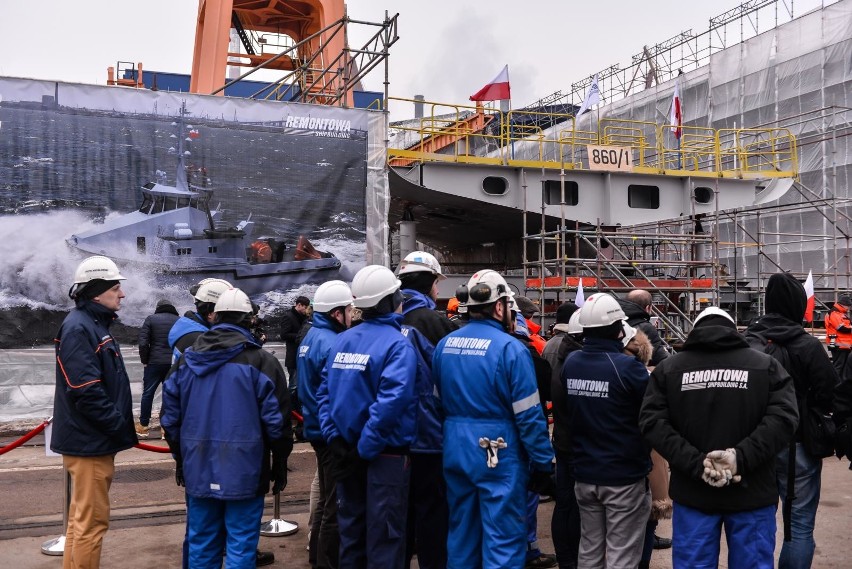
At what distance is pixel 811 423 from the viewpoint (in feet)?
15.8

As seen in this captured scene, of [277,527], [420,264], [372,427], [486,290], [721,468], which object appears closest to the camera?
[721,468]

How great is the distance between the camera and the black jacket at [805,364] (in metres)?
4.70

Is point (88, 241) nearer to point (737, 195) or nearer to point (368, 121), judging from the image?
point (368, 121)

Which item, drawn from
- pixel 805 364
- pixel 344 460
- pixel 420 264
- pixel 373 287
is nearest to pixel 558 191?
pixel 420 264

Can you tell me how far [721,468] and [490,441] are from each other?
126 centimetres

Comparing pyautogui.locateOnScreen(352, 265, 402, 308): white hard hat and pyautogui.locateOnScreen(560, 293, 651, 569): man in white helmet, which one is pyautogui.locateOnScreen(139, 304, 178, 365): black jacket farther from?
pyautogui.locateOnScreen(560, 293, 651, 569): man in white helmet

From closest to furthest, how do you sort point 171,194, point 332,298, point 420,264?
point 420,264 → point 332,298 → point 171,194

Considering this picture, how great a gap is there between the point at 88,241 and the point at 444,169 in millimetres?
7001

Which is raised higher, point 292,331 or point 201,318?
point 201,318

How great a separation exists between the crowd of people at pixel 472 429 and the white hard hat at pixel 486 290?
0.01m

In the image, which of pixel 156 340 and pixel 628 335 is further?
pixel 156 340

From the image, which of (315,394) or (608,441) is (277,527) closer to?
(315,394)

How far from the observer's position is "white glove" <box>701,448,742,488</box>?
384 cm

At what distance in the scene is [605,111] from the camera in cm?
3172
